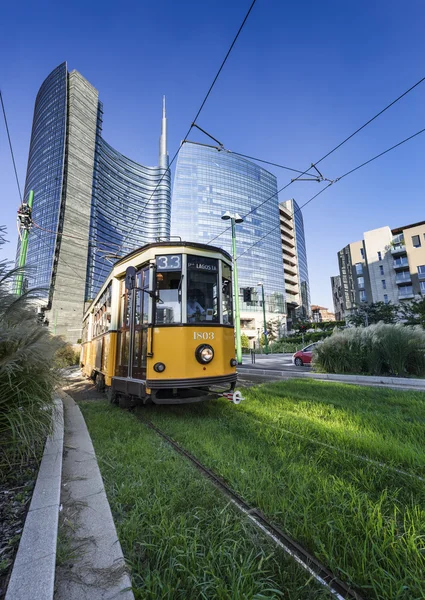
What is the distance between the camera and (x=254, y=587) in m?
1.51

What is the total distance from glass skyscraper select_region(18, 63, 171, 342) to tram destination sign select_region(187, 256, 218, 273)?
223 ft

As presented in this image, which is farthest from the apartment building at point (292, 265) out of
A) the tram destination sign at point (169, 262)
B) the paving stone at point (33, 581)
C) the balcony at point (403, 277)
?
the paving stone at point (33, 581)

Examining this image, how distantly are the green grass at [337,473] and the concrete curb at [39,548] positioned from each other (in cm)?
147

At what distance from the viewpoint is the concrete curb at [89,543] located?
5.09ft

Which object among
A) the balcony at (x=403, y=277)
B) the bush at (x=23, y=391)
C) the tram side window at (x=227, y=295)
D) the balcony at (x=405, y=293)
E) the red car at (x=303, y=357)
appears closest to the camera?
the bush at (x=23, y=391)

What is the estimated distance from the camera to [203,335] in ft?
17.4

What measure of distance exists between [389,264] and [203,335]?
6035cm

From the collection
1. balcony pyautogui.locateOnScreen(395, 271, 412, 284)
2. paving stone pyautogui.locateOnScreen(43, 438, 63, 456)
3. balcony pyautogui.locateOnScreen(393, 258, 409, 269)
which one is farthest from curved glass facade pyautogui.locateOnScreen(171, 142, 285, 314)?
paving stone pyautogui.locateOnScreen(43, 438, 63, 456)

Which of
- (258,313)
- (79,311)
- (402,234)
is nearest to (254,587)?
(402,234)

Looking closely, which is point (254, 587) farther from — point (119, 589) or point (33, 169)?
point (33, 169)

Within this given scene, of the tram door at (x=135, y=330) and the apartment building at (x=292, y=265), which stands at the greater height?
the apartment building at (x=292, y=265)

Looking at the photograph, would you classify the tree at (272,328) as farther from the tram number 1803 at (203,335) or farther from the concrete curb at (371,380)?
the tram number 1803 at (203,335)

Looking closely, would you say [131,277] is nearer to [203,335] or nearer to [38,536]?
[203,335]

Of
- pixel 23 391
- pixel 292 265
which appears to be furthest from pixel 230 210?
pixel 23 391
